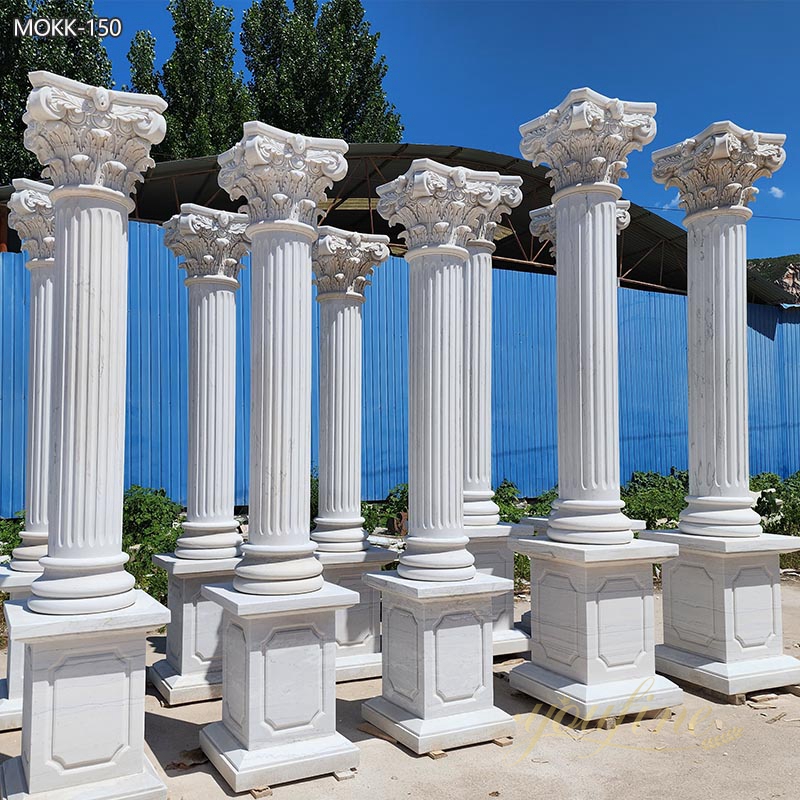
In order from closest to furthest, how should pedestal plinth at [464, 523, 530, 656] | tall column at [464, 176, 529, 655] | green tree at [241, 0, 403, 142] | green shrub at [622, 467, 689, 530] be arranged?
pedestal plinth at [464, 523, 530, 656] < tall column at [464, 176, 529, 655] < green shrub at [622, 467, 689, 530] < green tree at [241, 0, 403, 142]

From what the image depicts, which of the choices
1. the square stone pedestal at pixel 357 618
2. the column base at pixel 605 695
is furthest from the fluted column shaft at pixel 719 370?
the square stone pedestal at pixel 357 618

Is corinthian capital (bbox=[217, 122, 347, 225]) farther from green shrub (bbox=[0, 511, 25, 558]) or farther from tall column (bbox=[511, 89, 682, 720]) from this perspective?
green shrub (bbox=[0, 511, 25, 558])

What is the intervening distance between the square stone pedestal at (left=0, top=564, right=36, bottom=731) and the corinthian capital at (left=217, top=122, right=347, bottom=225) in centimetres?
376

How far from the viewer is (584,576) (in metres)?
6.90

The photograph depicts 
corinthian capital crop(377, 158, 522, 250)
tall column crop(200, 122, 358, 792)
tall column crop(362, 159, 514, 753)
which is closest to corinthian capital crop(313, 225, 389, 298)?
tall column crop(362, 159, 514, 753)

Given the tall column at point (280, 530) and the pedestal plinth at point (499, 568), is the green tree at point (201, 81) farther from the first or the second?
the tall column at point (280, 530)

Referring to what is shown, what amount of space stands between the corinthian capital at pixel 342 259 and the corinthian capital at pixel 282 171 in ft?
7.70

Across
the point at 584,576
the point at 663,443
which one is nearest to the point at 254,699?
the point at 584,576

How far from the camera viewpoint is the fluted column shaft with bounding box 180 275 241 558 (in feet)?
27.1

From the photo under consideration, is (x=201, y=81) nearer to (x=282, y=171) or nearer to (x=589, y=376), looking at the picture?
(x=282, y=171)

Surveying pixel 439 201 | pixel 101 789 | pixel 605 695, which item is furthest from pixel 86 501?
pixel 605 695

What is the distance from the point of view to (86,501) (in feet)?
17.6

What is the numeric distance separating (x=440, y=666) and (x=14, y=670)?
3.71 meters

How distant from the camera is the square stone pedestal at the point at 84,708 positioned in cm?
501
